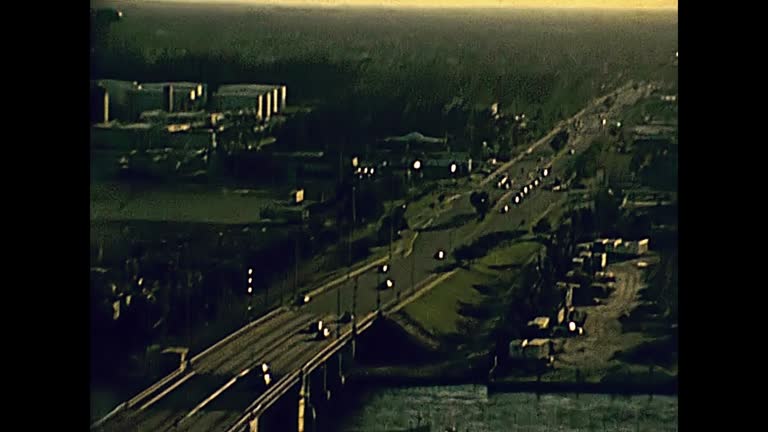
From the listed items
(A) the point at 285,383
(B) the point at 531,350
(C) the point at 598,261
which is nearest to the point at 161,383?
(A) the point at 285,383

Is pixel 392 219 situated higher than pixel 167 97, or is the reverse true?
pixel 167 97

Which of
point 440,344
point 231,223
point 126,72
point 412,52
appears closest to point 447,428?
point 440,344

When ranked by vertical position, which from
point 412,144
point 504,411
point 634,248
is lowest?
point 504,411

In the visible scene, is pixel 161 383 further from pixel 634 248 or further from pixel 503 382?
pixel 634 248

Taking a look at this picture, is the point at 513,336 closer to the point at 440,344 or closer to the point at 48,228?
the point at 440,344

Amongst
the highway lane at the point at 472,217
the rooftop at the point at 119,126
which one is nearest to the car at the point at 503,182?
the highway lane at the point at 472,217

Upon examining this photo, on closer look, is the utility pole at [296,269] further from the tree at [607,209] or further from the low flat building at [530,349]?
the tree at [607,209]

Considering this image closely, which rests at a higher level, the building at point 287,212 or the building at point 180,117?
the building at point 180,117
